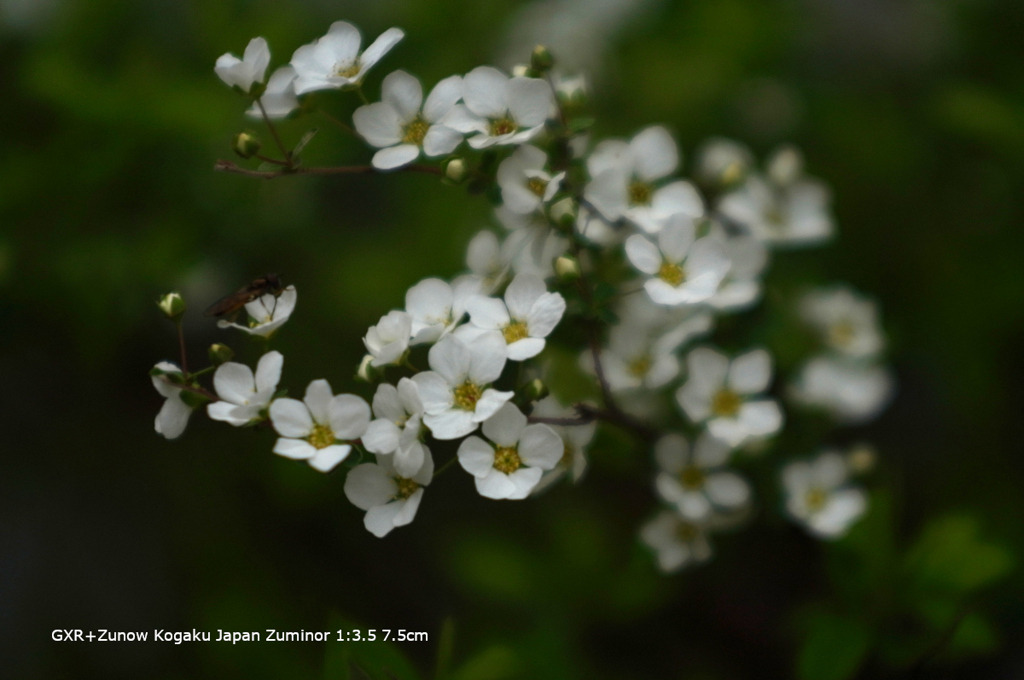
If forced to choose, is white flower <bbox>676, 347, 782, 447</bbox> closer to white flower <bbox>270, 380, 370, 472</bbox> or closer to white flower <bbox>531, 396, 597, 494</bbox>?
white flower <bbox>531, 396, 597, 494</bbox>

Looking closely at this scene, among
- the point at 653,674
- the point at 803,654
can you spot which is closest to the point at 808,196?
the point at 803,654

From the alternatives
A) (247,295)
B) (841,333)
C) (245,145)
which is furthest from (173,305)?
(841,333)

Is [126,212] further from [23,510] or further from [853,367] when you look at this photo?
[853,367]

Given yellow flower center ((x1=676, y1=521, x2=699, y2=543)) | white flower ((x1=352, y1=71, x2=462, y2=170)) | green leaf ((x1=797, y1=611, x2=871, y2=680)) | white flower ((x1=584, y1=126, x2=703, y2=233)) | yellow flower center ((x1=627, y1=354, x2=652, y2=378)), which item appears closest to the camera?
white flower ((x1=352, y1=71, x2=462, y2=170))

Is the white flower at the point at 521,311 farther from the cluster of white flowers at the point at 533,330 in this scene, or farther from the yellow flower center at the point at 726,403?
the yellow flower center at the point at 726,403

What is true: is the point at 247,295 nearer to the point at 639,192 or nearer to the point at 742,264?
the point at 639,192

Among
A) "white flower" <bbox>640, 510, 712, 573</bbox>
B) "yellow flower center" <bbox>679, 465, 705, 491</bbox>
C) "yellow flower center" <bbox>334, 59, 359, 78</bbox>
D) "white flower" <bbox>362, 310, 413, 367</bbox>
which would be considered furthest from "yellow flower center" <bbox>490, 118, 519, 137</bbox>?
"white flower" <bbox>640, 510, 712, 573</bbox>

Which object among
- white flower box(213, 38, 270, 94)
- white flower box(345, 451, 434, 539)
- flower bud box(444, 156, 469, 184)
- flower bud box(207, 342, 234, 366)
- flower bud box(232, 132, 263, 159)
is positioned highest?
white flower box(213, 38, 270, 94)
